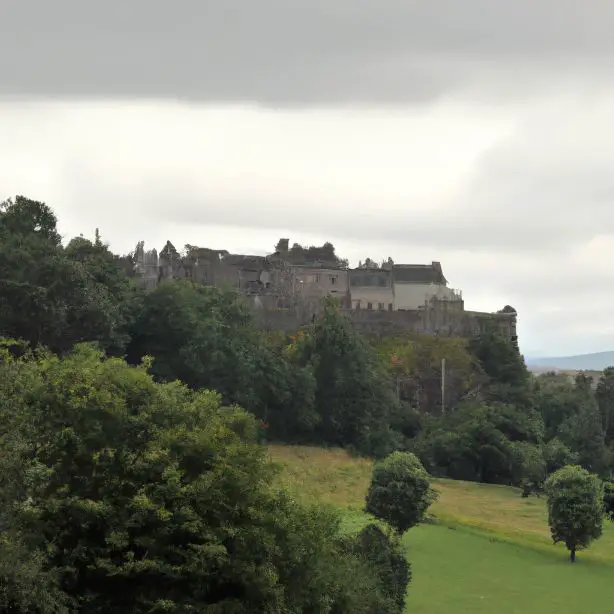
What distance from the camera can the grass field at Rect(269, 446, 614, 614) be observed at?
1207 inches

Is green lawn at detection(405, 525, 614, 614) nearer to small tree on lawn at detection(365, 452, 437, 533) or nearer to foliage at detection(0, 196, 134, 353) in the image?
small tree on lawn at detection(365, 452, 437, 533)

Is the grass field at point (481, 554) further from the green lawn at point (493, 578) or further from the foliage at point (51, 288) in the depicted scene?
the foliage at point (51, 288)

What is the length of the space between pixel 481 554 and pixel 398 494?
5.32 m

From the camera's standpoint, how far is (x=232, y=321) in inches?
2275

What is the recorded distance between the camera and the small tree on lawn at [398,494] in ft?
112

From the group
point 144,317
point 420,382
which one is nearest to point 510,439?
point 420,382

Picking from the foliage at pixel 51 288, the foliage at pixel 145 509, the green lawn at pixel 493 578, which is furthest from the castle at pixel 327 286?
the foliage at pixel 145 509

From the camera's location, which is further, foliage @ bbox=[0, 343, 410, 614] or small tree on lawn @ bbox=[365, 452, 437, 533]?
small tree on lawn @ bbox=[365, 452, 437, 533]

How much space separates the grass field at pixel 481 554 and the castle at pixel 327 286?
20473 mm

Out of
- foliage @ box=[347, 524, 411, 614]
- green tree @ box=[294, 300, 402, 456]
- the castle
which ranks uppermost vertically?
A: the castle

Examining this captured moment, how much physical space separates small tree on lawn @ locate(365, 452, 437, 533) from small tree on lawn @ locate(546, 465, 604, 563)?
6658 millimetres

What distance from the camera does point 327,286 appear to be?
7788 cm

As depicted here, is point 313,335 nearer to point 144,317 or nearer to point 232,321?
point 232,321

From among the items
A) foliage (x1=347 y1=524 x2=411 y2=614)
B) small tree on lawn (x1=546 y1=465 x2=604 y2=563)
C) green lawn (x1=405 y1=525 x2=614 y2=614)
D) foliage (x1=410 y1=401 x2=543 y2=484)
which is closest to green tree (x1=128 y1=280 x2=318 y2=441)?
foliage (x1=410 y1=401 x2=543 y2=484)
